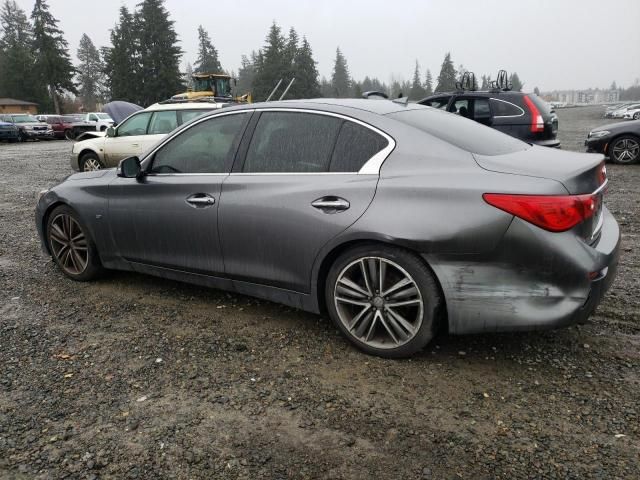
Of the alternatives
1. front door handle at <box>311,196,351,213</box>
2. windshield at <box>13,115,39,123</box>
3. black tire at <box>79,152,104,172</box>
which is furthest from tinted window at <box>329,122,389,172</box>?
windshield at <box>13,115,39,123</box>

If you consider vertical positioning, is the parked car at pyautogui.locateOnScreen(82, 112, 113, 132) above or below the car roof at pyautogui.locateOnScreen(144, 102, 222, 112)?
below

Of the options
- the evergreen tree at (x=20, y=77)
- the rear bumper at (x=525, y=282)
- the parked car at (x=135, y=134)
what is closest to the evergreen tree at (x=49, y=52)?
the evergreen tree at (x=20, y=77)

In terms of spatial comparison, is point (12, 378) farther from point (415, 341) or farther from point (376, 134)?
point (376, 134)

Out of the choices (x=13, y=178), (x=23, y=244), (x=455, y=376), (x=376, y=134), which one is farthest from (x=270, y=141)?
(x=13, y=178)

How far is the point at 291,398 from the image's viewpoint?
9.17 ft

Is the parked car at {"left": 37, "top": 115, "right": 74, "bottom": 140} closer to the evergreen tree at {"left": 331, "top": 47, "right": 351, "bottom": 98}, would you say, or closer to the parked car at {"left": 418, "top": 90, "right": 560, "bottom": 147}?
the parked car at {"left": 418, "top": 90, "right": 560, "bottom": 147}

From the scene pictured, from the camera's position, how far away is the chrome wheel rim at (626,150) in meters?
11.3

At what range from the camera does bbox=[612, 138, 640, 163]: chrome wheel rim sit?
37.2 feet

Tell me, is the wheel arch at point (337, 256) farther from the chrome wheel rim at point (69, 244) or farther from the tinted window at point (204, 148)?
the chrome wheel rim at point (69, 244)

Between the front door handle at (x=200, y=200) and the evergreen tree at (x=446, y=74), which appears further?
the evergreen tree at (x=446, y=74)

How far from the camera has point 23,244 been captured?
6.16 m

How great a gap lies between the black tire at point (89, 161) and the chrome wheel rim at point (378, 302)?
9512 mm

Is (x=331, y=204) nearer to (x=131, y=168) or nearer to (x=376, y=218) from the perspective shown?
(x=376, y=218)

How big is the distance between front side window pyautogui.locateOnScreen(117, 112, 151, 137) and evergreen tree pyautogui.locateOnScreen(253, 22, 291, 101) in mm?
61147
